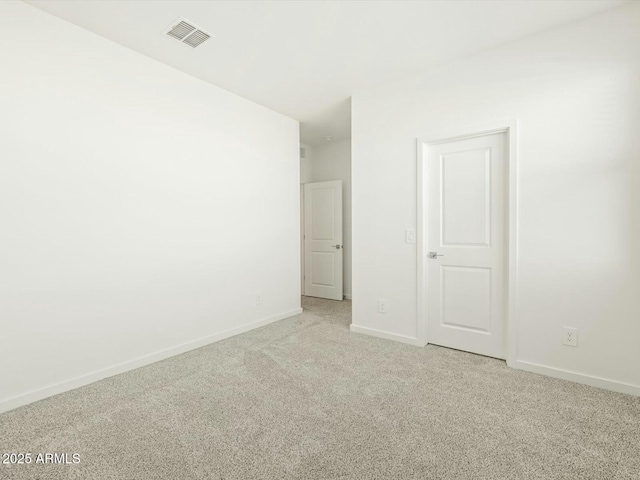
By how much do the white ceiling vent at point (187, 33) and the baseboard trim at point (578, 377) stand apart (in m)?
3.66

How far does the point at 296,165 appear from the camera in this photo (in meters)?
4.45

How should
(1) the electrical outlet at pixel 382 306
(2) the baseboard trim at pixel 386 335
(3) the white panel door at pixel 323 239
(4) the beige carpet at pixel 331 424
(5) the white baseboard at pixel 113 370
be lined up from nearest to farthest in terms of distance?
(4) the beige carpet at pixel 331 424 → (5) the white baseboard at pixel 113 370 → (2) the baseboard trim at pixel 386 335 → (1) the electrical outlet at pixel 382 306 → (3) the white panel door at pixel 323 239

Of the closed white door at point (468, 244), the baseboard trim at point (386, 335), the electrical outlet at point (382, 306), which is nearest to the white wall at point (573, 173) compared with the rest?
the closed white door at point (468, 244)

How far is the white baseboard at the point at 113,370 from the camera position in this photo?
6.94 ft

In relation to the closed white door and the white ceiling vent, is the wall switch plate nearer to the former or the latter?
the closed white door

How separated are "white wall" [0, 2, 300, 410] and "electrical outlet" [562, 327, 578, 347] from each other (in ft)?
9.80

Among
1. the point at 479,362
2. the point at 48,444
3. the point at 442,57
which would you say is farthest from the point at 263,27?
the point at 479,362

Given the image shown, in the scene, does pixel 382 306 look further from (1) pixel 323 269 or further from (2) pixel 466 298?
(1) pixel 323 269

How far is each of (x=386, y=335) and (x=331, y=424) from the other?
5.43 ft

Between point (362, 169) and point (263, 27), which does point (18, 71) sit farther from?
point (362, 169)

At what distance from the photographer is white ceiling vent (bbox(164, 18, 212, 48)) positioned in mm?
2365

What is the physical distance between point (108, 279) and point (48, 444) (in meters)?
1.17

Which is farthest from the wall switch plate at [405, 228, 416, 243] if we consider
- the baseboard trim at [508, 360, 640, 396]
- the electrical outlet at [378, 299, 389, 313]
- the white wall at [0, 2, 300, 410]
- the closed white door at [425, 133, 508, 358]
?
the white wall at [0, 2, 300, 410]

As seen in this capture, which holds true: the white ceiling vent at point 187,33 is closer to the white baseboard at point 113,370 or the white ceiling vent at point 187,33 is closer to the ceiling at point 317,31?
the ceiling at point 317,31
